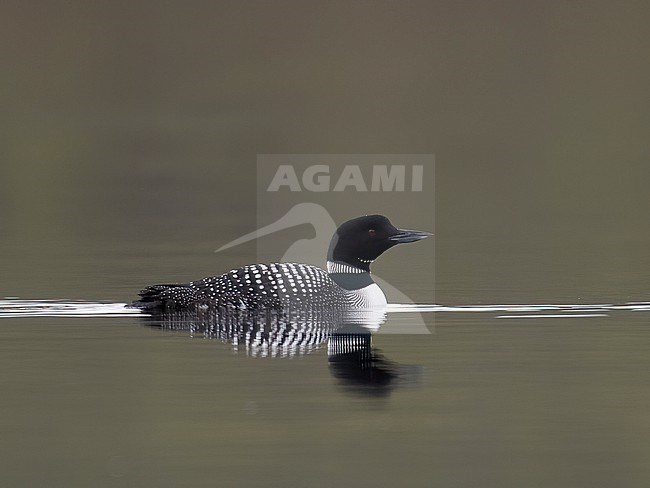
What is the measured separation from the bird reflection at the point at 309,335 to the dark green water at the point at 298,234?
10 cm

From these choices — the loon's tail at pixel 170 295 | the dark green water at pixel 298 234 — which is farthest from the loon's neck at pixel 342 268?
the loon's tail at pixel 170 295

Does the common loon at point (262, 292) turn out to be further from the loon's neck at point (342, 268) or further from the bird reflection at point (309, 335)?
the loon's neck at point (342, 268)

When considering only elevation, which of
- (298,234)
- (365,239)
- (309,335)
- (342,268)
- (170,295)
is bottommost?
(309,335)

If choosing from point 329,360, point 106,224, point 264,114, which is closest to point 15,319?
point 329,360

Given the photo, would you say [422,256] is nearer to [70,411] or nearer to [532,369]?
[532,369]

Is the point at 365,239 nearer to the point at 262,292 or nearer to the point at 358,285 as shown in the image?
the point at 358,285

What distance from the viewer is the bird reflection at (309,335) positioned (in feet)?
23.0

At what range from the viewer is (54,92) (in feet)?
97.5

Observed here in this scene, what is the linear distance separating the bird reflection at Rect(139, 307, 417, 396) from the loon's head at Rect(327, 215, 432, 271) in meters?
0.42

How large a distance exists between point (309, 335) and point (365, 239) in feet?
3.90

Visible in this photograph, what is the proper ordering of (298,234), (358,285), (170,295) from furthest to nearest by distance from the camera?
(298,234) < (358,285) < (170,295)

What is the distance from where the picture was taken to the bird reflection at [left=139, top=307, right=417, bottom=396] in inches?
276

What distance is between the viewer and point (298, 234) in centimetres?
1323

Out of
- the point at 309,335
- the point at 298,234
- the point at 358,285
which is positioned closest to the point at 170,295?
the point at 309,335
